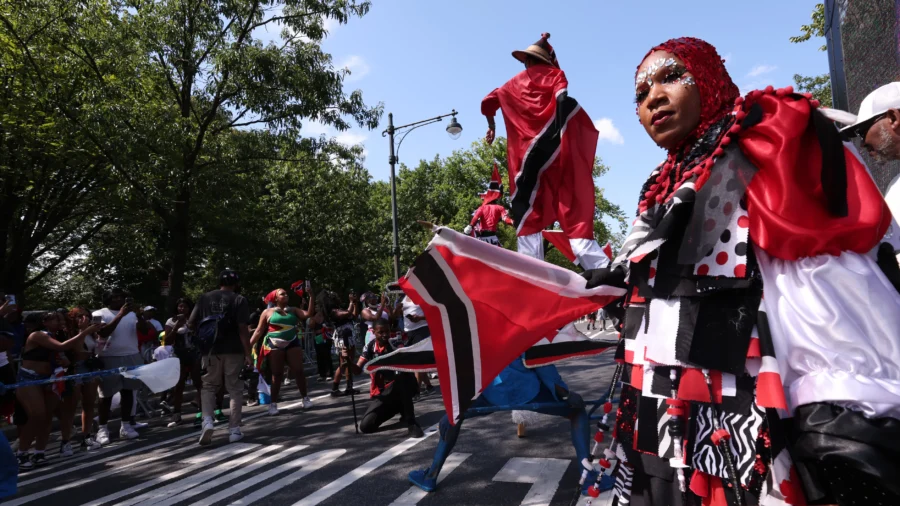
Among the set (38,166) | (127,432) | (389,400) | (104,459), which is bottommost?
(104,459)

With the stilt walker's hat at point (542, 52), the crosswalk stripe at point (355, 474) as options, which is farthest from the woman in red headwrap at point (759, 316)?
the crosswalk stripe at point (355, 474)

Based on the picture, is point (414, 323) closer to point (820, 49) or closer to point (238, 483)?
point (238, 483)

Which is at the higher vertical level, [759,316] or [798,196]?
[798,196]

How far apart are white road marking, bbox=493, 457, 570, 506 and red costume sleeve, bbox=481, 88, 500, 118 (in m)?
2.73

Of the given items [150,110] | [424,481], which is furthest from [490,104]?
[150,110]

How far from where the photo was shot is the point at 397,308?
1023 cm

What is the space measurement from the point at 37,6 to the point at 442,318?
48.5ft

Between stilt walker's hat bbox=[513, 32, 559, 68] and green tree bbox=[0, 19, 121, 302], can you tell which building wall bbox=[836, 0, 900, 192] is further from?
green tree bbox=[0, 19, 121, 302]

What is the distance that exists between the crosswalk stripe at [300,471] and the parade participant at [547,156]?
2850 mm

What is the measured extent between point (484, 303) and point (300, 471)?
148 inches

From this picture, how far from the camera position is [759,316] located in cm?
152

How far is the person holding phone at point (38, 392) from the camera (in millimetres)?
6184

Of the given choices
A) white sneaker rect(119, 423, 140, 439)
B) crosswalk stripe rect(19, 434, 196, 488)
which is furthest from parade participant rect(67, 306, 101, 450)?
crosswalk stripe rect(19, 434, 196, 488)

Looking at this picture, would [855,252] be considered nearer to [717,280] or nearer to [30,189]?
[717,280]
